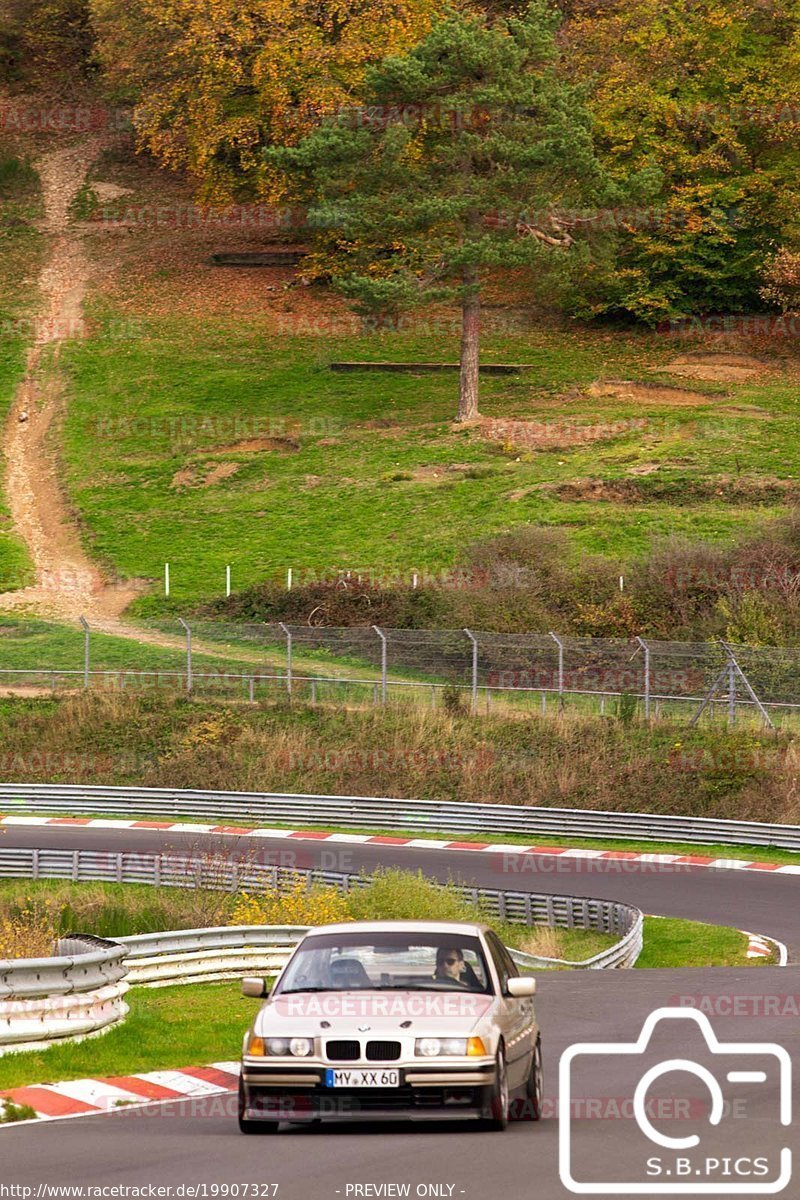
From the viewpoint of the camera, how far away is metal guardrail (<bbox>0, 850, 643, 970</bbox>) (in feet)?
88.8

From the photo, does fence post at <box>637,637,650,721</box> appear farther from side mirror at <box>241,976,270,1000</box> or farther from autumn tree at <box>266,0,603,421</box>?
side mirror at <box>241,976,270,1000</box>

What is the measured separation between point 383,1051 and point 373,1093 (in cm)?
25

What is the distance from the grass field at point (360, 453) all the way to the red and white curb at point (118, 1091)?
39.4 metres

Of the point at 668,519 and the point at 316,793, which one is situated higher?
the point at 668,519

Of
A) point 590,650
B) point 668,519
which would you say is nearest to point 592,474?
point 668,519

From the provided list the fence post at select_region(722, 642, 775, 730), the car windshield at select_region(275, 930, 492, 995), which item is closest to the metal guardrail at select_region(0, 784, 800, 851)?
the fence post at select_region(722, 642, 775, 730)

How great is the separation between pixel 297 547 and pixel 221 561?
2.35m

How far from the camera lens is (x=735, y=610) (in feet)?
152

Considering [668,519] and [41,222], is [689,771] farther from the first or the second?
[41,222]

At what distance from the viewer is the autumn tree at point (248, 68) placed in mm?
73312

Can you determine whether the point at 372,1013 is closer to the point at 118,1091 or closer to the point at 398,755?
the point at 118,1091

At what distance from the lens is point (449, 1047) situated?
11.1 metres

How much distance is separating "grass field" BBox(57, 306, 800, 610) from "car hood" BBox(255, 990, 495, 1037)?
136 feet

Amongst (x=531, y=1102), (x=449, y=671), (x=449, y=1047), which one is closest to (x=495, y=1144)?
(x=449, y=1047)
